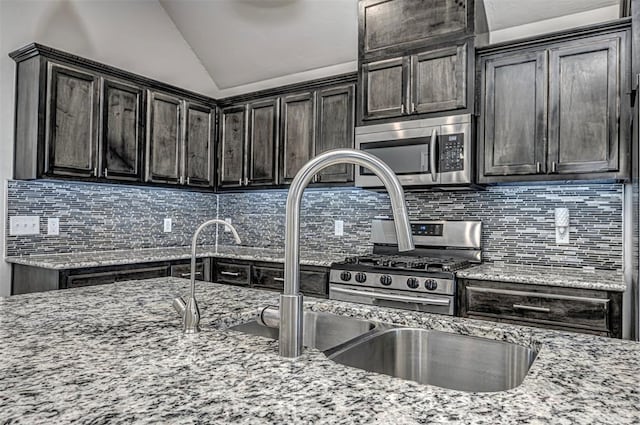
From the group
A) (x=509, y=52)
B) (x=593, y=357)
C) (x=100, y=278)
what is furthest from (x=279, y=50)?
(x=593, y=357)

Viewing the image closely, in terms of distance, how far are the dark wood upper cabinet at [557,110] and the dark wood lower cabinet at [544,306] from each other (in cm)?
73

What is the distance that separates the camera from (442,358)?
1.24 m

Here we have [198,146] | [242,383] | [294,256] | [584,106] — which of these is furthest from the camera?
[198,146]

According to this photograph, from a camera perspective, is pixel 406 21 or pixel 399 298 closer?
pixel 399 298

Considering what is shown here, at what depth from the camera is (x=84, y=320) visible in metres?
1.24

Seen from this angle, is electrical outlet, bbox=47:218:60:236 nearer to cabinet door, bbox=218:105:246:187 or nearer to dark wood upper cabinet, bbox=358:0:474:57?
cabinet door, bbox=218:105:246:187

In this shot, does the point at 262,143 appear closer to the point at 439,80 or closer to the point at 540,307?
the point at 439,80

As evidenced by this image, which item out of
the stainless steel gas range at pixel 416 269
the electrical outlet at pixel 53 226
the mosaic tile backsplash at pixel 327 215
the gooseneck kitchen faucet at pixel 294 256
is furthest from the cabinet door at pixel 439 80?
the electrical outlet at pixel 53 226

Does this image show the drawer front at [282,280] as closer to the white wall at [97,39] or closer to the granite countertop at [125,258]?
the granite countertop at [125,258]

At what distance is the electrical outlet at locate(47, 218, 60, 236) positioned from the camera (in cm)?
328

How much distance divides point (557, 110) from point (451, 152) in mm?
663

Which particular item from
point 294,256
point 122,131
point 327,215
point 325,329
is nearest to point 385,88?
point 327,215

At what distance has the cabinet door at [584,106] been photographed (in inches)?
99.7

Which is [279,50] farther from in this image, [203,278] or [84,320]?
[84,320]
